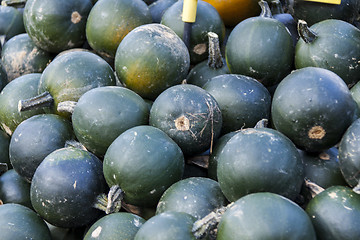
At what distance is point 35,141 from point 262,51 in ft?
5.50

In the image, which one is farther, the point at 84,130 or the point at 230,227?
the point at 84,130

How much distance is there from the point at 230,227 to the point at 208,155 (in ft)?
3.40

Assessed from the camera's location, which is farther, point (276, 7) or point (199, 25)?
point (276, 7)

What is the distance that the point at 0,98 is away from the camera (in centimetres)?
334

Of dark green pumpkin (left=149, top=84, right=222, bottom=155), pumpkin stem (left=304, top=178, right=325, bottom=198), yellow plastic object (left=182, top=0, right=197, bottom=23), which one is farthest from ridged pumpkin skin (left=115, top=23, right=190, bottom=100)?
pumpkin stem (left=304, top=178, right=325, bottom=198)

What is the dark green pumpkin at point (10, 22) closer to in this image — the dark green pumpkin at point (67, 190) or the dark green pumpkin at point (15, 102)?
the dark green pumpkin at point (15, 102)

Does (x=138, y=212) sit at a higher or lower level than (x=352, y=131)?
lower

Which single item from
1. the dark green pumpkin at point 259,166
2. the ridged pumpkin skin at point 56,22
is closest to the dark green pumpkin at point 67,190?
the dark green pumpkin at point 259,166

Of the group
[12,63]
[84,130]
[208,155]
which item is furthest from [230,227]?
[12,63]

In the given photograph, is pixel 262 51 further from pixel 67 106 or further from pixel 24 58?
pixel 24 58

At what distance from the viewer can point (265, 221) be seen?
5.49 feet

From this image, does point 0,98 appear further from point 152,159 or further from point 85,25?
point 152,159

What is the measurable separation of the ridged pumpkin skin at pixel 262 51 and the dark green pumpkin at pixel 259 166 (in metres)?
0.95

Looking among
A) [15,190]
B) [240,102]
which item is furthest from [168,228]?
[15,190]
